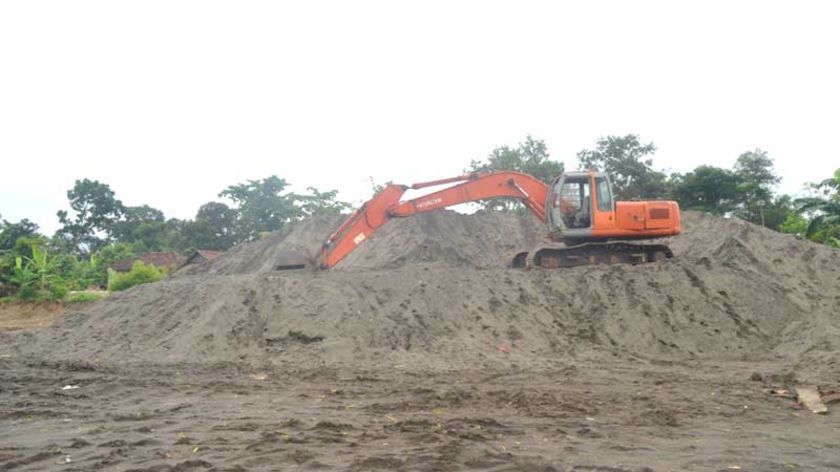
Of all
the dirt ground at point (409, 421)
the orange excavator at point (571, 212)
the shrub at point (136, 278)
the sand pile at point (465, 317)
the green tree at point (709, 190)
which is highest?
the green tree at point (709, 190)

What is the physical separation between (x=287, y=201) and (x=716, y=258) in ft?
123

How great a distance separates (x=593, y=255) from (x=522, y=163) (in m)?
20.6

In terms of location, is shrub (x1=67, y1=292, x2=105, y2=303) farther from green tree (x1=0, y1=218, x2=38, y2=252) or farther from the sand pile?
green tree (x1=0, y1=218, x2=38, y2=252)

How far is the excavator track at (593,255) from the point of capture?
16422 millimetres

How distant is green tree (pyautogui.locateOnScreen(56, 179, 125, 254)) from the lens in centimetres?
5575

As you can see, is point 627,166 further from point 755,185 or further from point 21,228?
point 21,228

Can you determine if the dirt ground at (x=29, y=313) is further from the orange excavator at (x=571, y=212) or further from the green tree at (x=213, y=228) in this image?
the green tree at (x=213, y=228)

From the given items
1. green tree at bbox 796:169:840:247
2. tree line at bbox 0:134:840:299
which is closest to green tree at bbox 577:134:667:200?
tree line at bbox 0:134:840:299

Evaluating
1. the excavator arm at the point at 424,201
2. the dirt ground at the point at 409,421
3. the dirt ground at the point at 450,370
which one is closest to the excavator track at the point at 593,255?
the excavator arm at the point at 424,201

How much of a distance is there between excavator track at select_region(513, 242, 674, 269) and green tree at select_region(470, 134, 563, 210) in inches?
749

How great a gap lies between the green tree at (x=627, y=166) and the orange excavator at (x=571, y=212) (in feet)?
70.3

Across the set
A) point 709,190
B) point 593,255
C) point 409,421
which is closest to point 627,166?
point 709,190

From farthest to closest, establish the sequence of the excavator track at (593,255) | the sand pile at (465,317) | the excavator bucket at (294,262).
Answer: the excavator track at (593,255) < the excavator bucket at (294,262) < the sand pile at (465,317)

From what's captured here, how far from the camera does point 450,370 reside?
10781 millimetres
